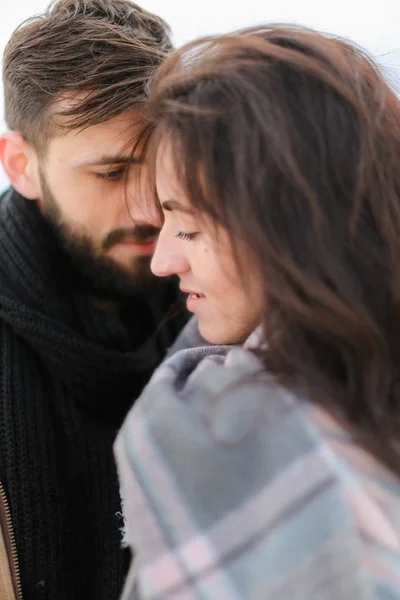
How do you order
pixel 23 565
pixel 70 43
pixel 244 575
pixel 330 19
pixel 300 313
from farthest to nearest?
1. pixel 330 19
2. pixel 70 43
3. pixel 23 565
4. pixel 300 313
5. pixel 244 575

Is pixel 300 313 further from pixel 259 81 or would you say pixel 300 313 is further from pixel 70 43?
pixel 70 43

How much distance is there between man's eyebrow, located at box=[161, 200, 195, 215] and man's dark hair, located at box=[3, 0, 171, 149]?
0.46m

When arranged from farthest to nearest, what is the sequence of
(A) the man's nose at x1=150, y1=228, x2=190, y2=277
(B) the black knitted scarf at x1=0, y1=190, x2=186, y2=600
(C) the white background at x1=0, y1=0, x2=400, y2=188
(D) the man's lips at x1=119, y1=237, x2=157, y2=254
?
(C) the white background at x1=0, y1=0, x2=400, y2=188
(D) the man's lips at x1=119, y1=237, x2=157, y2=254
(B) the black knitted scarf at x1=0, y1=190, x2=186, y2=600
(A) the man's nose at x1=150, y1=228, x2=190, y2=277

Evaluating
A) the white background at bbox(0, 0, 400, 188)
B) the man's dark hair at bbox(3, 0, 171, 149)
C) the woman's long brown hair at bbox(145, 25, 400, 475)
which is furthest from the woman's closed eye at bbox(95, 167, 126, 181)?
the white background at bbox(0, 0, 400, 188)

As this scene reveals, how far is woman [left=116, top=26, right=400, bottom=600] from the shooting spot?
0.57 m

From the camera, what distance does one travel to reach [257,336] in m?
0.75

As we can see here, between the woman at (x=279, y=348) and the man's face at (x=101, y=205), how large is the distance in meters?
0.41

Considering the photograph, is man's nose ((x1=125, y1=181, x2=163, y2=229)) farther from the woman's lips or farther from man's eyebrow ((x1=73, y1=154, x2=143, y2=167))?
the woman's lips

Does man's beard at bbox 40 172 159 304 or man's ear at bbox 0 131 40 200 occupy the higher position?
man's ear at bbox 0 131 40 200

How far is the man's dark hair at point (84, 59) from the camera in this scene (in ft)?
4.03

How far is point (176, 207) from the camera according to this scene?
832 mm

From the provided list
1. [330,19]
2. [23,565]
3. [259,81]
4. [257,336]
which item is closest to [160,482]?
[257,336]

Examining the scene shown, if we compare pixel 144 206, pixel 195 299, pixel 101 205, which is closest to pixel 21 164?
pixel 101 205

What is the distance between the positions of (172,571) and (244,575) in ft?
0.26
